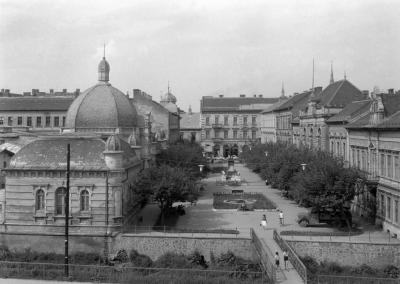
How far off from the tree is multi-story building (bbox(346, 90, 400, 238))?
1463cm

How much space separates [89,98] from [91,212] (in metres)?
19.7

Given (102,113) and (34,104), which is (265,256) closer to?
(102,113)

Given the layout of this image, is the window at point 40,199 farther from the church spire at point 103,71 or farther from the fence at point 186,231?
the church spire at point 103,71

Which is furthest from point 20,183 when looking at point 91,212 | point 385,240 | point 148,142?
point 385,240

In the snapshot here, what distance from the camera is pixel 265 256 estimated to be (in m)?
31.9

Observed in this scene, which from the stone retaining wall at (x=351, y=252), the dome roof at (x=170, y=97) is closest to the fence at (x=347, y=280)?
the stone retaining wall at (x=351, y=252)

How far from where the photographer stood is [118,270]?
109 ft

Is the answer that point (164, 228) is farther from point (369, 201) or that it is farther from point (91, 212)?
point (369, 201)

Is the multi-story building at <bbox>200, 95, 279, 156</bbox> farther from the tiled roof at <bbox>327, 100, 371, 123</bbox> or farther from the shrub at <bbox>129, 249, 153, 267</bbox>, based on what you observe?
the shrub at <bbox>129, 249, 153, 267</bbox>

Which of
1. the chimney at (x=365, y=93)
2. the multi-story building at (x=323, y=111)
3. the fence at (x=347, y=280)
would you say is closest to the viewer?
the fence at (x=347, y=280)

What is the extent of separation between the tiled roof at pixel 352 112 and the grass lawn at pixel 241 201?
459 inches

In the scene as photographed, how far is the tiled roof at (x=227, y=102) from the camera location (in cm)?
12256

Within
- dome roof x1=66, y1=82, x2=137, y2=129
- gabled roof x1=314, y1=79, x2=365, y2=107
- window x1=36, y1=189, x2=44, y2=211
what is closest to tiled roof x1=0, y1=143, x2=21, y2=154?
dome roof x1=66, y1=82, x2=137, y2=129

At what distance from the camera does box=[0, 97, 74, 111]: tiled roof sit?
295ft
